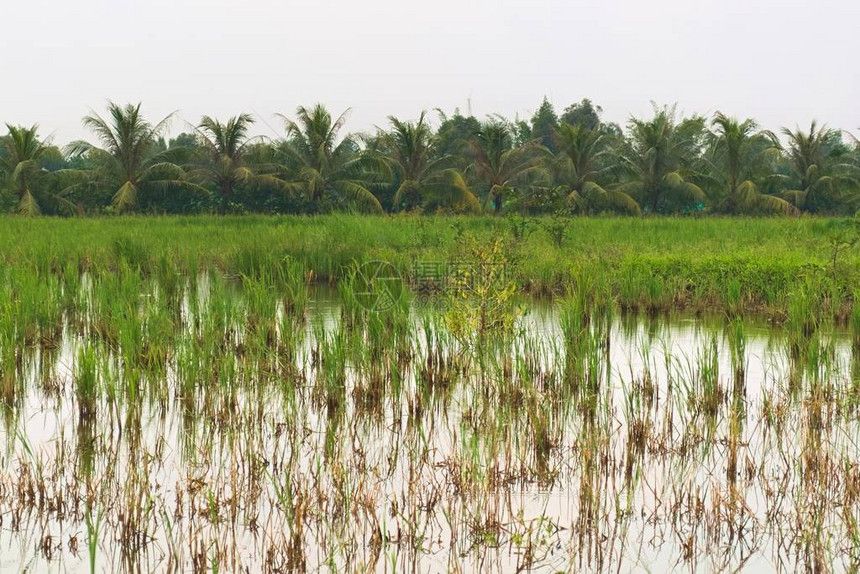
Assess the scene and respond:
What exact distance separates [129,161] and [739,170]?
18741 mm

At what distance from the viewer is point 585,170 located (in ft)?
90.4

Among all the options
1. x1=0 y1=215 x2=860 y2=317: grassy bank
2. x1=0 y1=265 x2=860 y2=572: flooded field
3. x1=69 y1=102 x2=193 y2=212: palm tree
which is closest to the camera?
x1=0 y1=265 x2=860 y2=572: flooded field

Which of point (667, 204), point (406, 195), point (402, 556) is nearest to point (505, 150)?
point (406, 195)

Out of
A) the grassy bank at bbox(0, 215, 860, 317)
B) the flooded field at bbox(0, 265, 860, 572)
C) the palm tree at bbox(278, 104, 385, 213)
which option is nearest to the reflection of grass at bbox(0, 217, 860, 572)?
the flooded field at bbox(0, 265, 860, 572)

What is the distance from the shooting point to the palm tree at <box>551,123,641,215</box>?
26.8m

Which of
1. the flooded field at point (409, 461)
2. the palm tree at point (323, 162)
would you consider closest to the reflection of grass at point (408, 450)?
the flooded field at point (409, 461)

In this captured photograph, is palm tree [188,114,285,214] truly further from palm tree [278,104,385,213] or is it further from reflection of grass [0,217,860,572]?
reflection of grass [0,217,860,572]

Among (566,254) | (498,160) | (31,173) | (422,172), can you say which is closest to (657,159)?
(498,160)

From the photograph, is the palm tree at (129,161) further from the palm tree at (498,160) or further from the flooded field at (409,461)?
the flooded field at (409,461)

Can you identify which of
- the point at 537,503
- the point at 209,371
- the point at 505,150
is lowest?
the point at 537,503

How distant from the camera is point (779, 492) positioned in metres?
3.68

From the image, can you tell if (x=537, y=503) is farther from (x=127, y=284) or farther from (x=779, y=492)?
(x=127, y=284)

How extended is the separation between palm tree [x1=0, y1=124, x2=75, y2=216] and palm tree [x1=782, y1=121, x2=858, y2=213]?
22771 mm

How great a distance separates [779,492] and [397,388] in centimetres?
216
